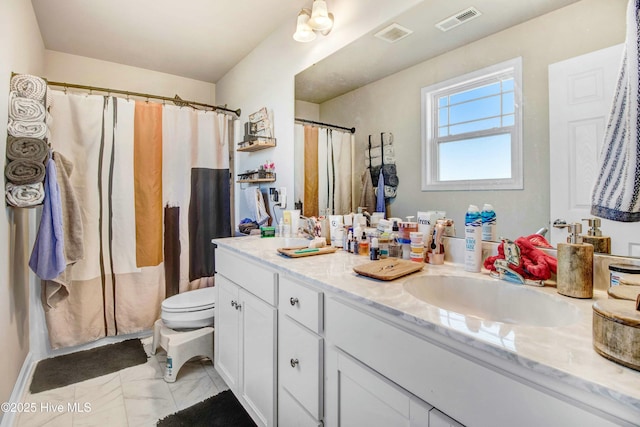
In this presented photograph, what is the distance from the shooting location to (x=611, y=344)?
49 centimetres

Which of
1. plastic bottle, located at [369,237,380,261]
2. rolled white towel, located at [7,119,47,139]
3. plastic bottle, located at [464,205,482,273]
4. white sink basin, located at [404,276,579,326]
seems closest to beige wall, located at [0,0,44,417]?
rolled white towel, located at [7,119,47,139]

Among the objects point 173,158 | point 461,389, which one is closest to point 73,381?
point 173,158

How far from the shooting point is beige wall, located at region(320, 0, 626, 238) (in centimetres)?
88

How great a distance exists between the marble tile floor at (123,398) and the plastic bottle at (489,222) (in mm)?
1648

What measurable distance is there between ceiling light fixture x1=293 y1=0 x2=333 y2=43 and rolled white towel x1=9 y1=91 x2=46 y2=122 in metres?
1.46

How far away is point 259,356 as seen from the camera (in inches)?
52.8

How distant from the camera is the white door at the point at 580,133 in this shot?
840 mm

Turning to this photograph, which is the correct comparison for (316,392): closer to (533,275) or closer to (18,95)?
(533,275)

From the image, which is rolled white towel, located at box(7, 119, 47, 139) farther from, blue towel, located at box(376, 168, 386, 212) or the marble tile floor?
blue towel, located at box(376, 168, 386, 212)

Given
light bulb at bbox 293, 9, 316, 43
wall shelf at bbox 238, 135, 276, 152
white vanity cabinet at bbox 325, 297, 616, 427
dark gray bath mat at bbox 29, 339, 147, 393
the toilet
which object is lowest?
dark gray bath mat at bbox 29, 339, 147, 393

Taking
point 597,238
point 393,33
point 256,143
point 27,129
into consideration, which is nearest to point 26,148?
point 27,129

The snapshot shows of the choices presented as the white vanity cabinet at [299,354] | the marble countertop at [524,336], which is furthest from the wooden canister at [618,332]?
the white vanity cabinet at [299,354]

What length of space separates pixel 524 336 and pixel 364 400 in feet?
1.44

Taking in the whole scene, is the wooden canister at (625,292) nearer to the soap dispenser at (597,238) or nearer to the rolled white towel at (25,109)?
the soap dispenser at (597,238)
